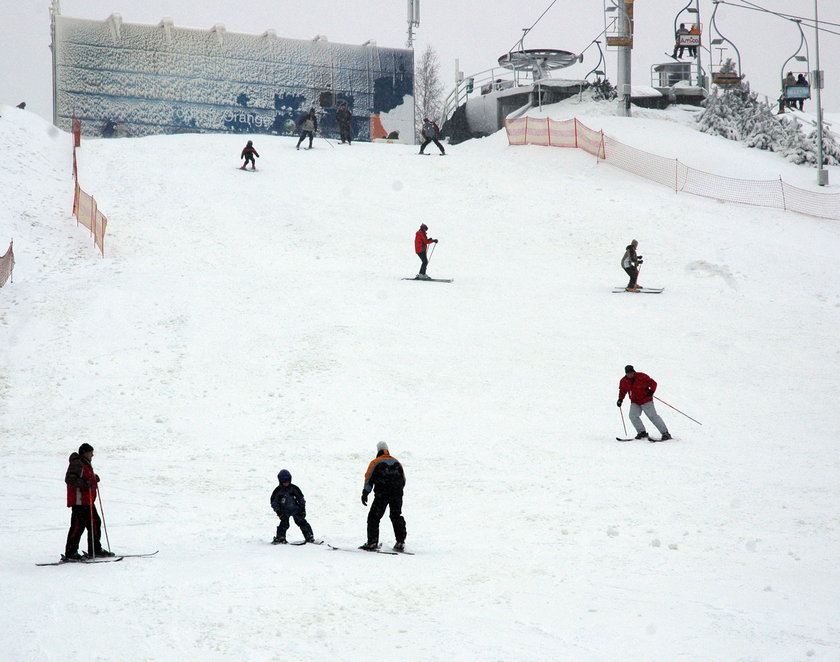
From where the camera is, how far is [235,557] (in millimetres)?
8492

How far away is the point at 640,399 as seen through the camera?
520 inches

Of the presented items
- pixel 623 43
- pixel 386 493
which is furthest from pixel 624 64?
pixel 386 493

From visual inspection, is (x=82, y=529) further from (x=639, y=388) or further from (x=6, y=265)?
(x=6, y=265)

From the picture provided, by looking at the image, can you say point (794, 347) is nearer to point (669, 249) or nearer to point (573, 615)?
point (669, 249)

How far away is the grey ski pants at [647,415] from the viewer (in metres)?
13.1

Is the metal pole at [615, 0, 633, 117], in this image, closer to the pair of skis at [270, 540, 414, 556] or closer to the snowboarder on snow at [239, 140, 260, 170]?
the snowboarder on snow at [239, 140, 260, 170]

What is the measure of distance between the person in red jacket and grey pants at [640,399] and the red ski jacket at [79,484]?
7.66 metres

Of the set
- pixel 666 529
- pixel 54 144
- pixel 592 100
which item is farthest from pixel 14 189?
pixel 592 100

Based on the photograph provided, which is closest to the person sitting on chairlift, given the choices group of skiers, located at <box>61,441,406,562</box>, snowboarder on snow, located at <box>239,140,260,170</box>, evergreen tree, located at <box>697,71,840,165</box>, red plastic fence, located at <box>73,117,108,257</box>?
evergreen tree, located at <box>697,71,840,165</box>

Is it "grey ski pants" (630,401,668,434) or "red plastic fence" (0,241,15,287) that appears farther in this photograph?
"red plastic fence" (0,241,15,287)

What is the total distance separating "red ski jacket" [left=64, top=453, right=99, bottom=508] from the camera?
8375mm

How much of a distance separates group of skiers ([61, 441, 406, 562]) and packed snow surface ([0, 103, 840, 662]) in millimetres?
301

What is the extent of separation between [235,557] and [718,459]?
685cm

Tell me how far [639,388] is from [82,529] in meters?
8.09
